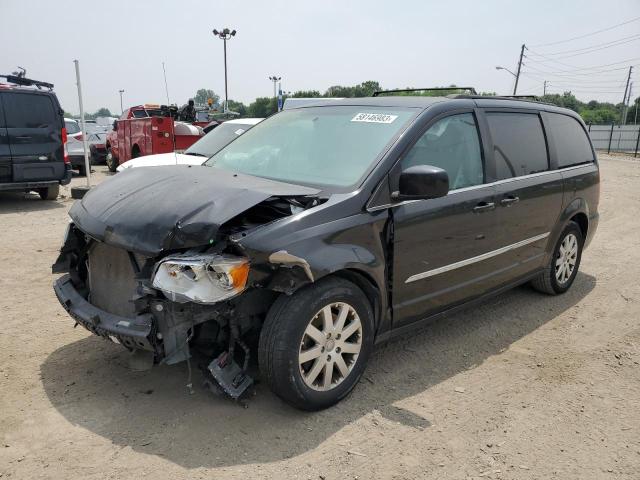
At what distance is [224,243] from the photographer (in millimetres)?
2920

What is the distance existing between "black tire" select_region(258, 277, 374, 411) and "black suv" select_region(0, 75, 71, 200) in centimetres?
844

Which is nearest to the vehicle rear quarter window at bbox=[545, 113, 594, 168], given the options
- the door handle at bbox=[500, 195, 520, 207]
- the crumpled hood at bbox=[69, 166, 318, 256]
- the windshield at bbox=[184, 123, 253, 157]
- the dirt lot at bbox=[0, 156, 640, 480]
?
the door handle at bbox=[500, 195, 520, 207]

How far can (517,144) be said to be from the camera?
4500mm

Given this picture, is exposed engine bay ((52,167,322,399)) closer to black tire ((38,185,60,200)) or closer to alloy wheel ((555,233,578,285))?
alloy wheel ((555,233,578,285))

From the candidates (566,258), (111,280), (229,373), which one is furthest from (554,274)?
(111,280)

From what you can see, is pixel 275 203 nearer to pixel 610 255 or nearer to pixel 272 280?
pixel 272 280

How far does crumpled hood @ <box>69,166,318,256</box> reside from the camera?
9.29 ft

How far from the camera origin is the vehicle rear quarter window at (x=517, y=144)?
4262mm

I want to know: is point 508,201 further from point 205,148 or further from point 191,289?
point 205,148

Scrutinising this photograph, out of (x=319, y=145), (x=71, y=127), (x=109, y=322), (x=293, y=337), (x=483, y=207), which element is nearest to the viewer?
(x=293, y=337)

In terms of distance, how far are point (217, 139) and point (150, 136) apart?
14.1 ft

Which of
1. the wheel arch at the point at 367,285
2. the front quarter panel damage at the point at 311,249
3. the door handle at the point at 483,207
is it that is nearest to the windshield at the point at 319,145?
the front quarter panel damage at the point at 311,249

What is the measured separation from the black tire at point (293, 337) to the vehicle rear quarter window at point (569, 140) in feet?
9.91

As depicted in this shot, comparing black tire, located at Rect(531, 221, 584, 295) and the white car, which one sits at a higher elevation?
the white car
